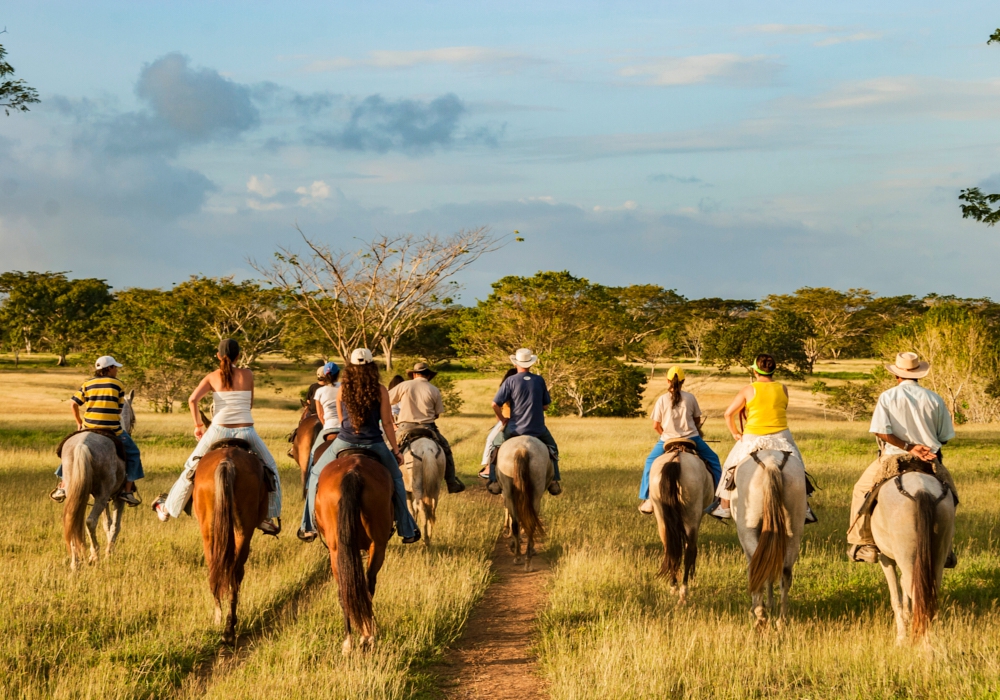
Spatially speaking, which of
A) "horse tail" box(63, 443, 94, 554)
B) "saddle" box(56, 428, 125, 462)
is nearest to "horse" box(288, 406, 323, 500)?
"saddle" box(56, 428, 125, 462)

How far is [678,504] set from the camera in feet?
30.5

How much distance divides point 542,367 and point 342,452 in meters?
34.6

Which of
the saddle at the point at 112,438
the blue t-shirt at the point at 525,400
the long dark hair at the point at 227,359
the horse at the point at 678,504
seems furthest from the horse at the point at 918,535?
the saddle at the point at 112,438

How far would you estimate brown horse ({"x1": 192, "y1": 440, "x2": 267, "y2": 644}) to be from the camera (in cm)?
765

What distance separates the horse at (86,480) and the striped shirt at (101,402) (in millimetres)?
158

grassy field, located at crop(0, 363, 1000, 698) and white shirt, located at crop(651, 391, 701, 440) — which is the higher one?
white shirt, located at crop(651, 391, 701, 440)

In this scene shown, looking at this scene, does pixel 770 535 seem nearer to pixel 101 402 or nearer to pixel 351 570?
pixel 351 570

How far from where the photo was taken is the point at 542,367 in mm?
42219

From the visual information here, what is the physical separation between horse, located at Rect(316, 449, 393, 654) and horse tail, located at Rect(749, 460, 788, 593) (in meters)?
3.22

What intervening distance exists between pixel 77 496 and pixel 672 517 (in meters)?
6.43

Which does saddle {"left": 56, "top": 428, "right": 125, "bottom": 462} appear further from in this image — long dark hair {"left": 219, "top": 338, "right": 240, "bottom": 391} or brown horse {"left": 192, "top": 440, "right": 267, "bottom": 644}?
long dark hair {"left": 219, "top": 338, "right": 240, "bottom": 391}

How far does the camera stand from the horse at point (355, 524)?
23.0 feet

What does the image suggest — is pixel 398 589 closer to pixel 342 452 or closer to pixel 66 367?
pixel 342 452

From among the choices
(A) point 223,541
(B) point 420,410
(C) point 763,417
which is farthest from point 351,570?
(B) point 420,410
